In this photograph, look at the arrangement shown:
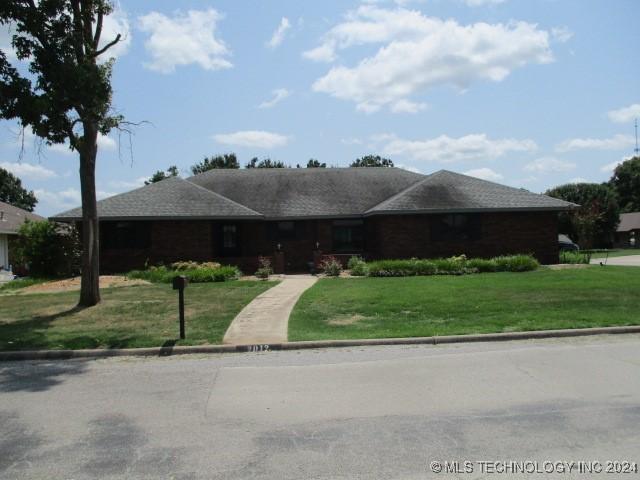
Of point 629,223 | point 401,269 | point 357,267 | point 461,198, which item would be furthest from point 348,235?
point 629,223

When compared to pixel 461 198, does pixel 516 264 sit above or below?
below

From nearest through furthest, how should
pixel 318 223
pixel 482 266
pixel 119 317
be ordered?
pixel 119 317
pixel 482 266
pixel 318 223

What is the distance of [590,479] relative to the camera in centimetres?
412

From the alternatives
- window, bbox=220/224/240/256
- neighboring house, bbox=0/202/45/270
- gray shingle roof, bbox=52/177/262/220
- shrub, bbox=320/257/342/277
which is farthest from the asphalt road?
neighboring house, bbox=0/202/45/270

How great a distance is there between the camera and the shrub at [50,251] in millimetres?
21781

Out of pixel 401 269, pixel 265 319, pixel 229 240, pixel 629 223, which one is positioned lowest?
pixel 265 319

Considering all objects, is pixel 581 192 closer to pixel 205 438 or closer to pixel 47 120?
pixel 47 120

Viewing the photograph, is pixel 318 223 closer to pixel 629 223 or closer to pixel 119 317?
pixel 119 317

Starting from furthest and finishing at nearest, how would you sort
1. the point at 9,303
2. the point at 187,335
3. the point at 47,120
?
1. the point at 9,303
2. the point at 47,120
3. the point at 187,335

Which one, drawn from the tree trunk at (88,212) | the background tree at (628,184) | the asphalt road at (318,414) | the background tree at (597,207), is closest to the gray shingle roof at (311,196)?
the tree trunk at (88,212)

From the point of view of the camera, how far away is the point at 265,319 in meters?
11.5

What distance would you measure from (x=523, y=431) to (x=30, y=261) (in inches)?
842

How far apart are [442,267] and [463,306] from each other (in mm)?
8324

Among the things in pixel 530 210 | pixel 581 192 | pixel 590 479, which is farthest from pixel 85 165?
pixel 581 192
